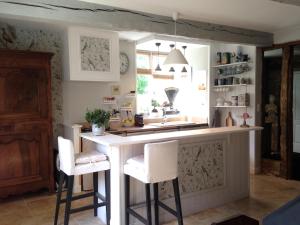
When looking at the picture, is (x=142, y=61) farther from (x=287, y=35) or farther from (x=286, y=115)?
(x=286, y=115)

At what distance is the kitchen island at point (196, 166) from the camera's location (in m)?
2.76

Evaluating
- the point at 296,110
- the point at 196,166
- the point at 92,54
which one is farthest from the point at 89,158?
the point at 296,110

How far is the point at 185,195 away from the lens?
3.22 meters

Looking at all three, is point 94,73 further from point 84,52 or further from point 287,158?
point 287,158

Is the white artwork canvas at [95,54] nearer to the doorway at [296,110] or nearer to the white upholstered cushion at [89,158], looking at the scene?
the white upholstered cushion at [89,158]

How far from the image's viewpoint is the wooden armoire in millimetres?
3600

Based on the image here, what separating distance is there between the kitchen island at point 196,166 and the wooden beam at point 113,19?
1242mm

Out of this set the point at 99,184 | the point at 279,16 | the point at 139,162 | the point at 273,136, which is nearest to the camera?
the point at 139,162

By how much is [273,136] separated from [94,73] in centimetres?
321

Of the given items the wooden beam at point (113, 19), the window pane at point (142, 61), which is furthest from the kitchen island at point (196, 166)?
the window pane at point (142, 61)

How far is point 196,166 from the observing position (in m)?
3.29

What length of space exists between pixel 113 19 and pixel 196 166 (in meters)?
1.94

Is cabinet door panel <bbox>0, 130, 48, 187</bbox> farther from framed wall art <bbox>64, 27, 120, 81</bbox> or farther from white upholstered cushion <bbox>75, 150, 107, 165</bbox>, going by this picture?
white upholstered cushion <bbox>75, 150, 107, 165</bbox>

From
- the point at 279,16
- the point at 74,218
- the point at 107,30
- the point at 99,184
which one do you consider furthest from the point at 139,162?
the point at 279,16
